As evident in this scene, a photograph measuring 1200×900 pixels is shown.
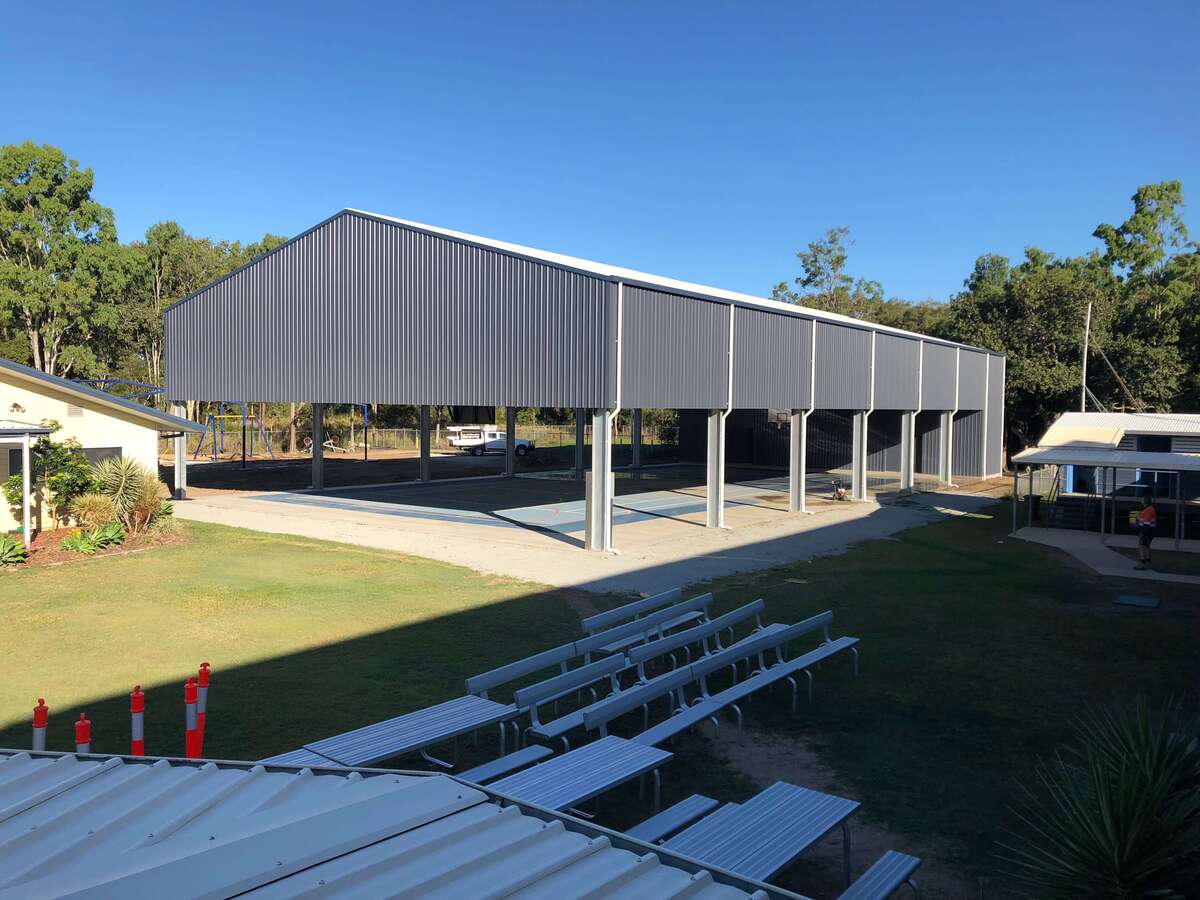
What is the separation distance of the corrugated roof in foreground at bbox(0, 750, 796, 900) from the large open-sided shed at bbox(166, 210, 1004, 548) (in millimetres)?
14530

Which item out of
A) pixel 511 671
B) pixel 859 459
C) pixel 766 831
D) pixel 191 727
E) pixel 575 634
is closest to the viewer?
pixel 766 831

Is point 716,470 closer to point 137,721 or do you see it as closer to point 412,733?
point 412,733

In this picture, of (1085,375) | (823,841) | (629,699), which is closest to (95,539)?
(629,699)

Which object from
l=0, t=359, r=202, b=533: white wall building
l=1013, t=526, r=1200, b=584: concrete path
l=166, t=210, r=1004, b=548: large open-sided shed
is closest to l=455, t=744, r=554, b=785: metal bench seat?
l=166, t=210, r=1004, b=548: large open-sided shed

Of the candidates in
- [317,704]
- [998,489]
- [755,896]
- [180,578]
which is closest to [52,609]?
[180,578]

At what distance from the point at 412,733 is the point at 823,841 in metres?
3.31

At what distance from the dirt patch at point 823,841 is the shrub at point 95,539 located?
14306mm

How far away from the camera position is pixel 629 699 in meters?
7.89

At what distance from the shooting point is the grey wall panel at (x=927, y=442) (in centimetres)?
3838

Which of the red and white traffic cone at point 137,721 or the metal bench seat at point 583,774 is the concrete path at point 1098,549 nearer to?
the metal bench seat at point 583,774

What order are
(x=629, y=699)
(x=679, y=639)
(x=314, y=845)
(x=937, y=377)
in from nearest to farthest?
(x=314, y=845), (x=629, y=699), (x=679, y=639), (x=937, y=377)

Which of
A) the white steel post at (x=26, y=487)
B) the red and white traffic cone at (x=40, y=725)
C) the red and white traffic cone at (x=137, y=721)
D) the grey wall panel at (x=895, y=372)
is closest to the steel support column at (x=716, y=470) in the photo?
the grey wall panel at (x=895, y=372)

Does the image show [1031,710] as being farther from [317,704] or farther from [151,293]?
[151,293]

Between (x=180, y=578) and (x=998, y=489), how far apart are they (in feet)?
94.9
